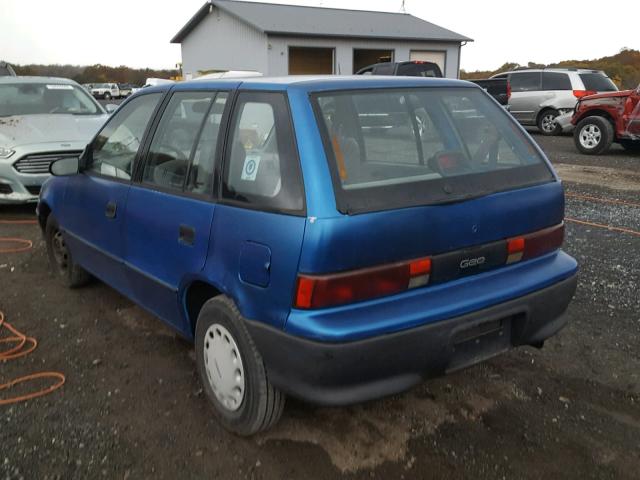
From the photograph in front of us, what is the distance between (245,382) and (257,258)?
23.7 inches

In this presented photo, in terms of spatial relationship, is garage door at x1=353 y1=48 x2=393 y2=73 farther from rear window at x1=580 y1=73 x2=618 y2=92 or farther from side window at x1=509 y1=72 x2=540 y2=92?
rear window at x1=580 y1=73 x2=618 y2=92

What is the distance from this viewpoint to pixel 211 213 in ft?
8.85

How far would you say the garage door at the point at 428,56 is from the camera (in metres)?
30.1

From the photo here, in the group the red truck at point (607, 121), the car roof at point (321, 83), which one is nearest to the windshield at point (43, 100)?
the car roof at point (321, 83)

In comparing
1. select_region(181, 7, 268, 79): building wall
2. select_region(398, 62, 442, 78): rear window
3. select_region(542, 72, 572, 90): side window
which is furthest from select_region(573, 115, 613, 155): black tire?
select_region(181, 7, 268, 79): building wall

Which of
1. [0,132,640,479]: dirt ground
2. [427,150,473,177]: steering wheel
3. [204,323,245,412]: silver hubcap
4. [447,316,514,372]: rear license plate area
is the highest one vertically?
[427,150,473,177]: steering wheel

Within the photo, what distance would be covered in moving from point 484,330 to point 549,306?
0.44m

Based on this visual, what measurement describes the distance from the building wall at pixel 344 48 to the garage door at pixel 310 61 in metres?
4.65

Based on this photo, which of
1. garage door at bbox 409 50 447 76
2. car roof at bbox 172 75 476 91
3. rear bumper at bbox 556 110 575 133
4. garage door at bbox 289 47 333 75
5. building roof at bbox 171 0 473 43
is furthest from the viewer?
Result: garage door at bbox 289 47 333 75

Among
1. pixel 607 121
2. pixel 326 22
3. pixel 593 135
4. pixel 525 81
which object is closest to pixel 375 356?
pixel 607 121

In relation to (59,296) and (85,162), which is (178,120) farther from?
(59,296)

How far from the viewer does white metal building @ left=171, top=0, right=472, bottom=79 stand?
26.9 metres

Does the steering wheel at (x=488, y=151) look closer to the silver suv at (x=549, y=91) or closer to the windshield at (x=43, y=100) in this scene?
the windshield at (x=43, y=100)

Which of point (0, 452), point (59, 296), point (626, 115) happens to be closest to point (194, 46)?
point (626, 115)
